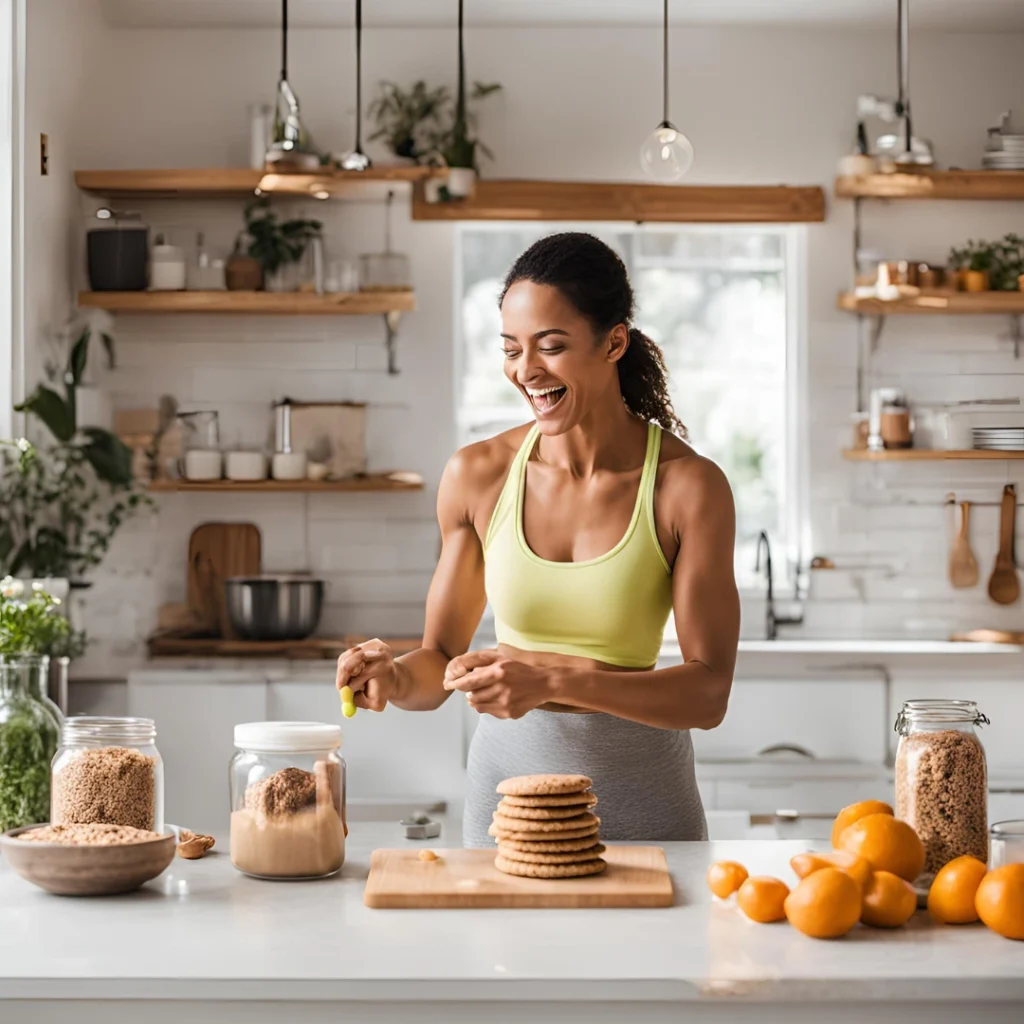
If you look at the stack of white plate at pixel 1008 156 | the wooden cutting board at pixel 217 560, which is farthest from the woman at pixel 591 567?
A: the stack of white plate at pixel 1008 156

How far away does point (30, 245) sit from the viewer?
4.17 meters

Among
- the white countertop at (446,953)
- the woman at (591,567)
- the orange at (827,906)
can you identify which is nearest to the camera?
the white countertop at (446,953)

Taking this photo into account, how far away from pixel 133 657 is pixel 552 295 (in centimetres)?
310

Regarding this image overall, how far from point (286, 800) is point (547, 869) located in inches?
12.2

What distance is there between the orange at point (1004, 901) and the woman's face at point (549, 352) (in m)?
0.89

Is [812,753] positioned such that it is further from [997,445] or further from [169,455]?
[169,455]

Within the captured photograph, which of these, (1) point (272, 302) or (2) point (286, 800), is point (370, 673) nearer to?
(2) point (286, 800)

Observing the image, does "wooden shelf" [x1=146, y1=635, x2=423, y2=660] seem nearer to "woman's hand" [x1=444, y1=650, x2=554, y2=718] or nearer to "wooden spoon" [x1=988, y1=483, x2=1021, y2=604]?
"wooden spoon" [x1=988, y1=483, x2=1021, y2=604]

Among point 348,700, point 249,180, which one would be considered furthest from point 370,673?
point 249,180

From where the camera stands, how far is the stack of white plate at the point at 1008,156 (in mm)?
4734

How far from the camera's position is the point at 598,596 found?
2068 mm

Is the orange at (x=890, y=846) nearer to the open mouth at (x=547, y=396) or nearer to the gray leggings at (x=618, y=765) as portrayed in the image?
the gray leggings at (x=618, y=765)

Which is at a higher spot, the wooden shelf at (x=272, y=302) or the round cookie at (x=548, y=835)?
the wooden shelf at (x=272, y=302)

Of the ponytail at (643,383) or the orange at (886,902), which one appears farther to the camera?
the ponytail at (643,383)
